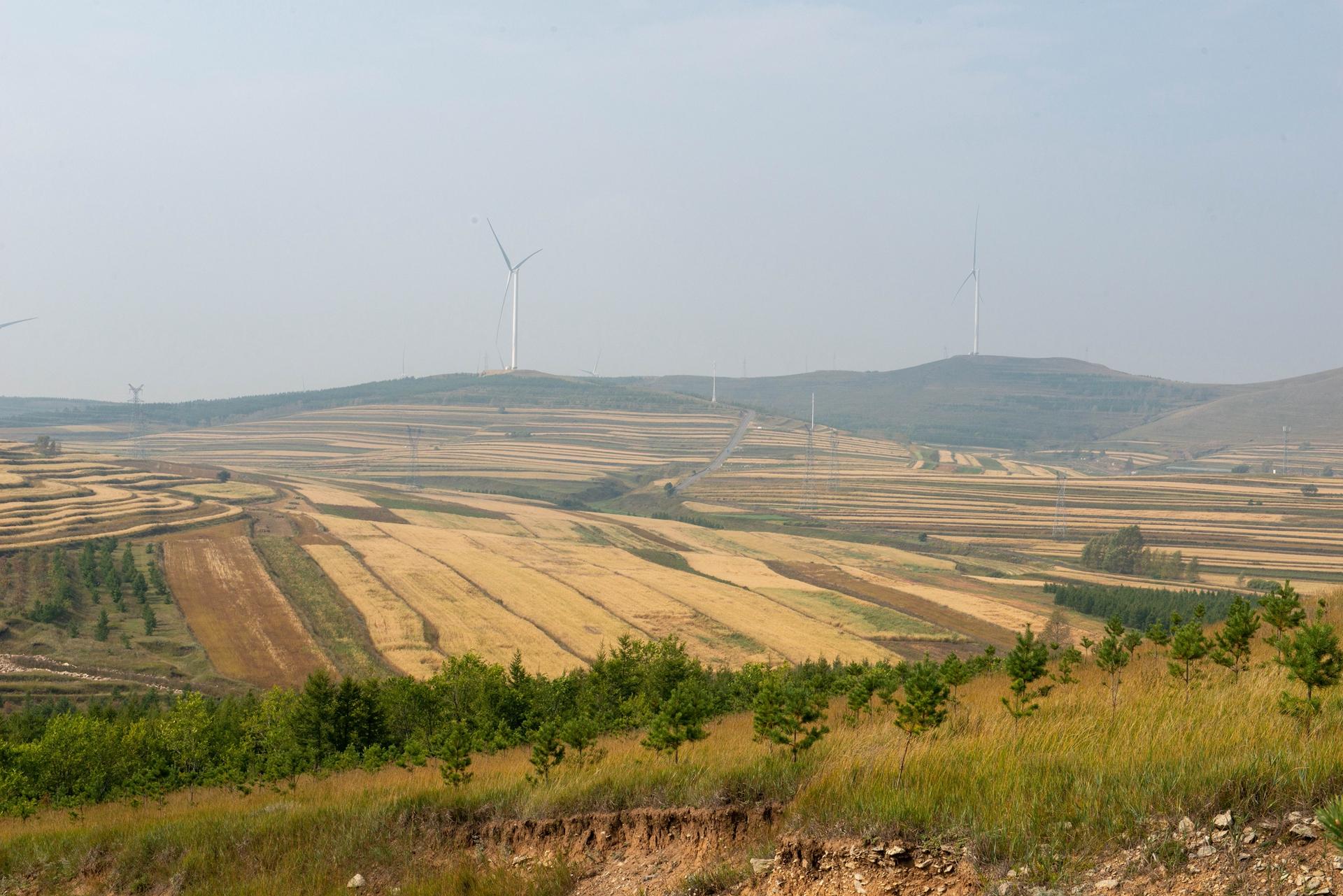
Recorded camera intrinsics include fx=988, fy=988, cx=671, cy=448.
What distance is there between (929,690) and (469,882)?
6895 mm

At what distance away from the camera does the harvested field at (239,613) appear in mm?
69812

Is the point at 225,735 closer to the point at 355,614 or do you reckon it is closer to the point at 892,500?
the point at 355,614

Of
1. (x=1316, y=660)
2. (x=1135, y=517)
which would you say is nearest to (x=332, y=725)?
(x=1316, y=660)

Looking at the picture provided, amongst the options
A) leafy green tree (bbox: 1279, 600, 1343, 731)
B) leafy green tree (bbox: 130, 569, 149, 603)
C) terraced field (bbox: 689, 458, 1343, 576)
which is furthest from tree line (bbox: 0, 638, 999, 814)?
terraced field (bbox: 689, 458, 1343, 576)

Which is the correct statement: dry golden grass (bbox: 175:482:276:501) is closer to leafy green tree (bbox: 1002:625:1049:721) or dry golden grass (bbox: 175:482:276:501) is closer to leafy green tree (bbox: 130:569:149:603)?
leafy green tree (bbox: 130:569:149:603)

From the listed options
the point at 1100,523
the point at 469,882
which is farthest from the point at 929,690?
the point at 1100,523

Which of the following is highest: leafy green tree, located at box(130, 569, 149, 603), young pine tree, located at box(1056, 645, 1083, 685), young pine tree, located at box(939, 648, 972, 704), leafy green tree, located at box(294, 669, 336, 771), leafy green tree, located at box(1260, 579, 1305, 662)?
leafy green tree, located at box(1260, 579, 1305, 662)

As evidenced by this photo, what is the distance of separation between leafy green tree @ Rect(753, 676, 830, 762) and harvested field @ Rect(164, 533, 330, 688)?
5557 cm

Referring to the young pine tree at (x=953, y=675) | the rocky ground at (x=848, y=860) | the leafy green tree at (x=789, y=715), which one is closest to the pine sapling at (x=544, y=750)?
the leafy green tree at (x=789, y=715)

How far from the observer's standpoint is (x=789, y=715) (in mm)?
15125

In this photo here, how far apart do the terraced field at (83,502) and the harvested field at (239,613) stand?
11051 mm

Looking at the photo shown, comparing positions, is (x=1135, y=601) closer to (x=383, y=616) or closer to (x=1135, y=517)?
(x=383, y=616)

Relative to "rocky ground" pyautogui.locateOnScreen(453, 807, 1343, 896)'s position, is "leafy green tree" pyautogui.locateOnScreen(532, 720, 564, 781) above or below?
below

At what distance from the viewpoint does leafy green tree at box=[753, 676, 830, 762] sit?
48.9 ft
